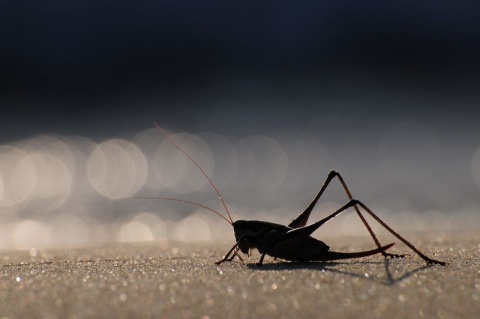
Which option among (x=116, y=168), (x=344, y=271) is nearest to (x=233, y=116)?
(x=116, y=168)

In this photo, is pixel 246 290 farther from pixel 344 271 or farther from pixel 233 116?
pixel 233 116

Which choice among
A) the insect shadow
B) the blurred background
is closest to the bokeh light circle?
the blurred background

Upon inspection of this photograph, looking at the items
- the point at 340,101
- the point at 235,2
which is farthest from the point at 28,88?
the point at 340,101

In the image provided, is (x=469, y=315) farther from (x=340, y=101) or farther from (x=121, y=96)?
(x=121, y=96)

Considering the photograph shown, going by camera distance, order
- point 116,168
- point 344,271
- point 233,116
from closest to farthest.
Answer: point 344,271, point 116,168, point 233,116

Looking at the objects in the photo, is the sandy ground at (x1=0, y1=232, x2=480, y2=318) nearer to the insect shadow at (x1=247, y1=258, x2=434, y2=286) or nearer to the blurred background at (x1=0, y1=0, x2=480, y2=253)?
the insect shadow at (x1=247, y1=258, x2=434, y2=286)

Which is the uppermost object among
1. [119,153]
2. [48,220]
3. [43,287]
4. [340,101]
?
[340,101]
